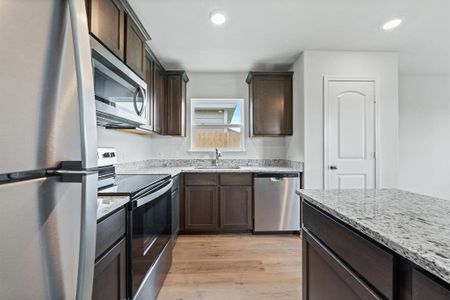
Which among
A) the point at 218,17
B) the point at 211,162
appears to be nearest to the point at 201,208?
the point at 211,162

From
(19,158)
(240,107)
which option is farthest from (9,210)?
(240,107)

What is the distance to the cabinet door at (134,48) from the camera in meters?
1.76

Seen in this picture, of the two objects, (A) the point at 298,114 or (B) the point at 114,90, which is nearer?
(B) the point at 114,90

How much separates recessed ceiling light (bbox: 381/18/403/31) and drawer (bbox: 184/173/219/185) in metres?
2.60

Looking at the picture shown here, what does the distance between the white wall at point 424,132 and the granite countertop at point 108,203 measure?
452 centimetres

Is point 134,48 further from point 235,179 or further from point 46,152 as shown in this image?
point 235,179

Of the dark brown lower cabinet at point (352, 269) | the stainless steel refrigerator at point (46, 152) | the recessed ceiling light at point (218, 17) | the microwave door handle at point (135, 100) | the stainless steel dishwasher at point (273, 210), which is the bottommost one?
the stainless steel dishwasher at point (273, 210)

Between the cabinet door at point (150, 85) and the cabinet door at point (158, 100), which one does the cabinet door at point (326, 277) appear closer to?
the cabinet door at point (150, 85)

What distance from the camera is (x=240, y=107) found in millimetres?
3736

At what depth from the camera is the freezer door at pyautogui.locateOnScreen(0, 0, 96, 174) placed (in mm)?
389

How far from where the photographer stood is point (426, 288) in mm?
538

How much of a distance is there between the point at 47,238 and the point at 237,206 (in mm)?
2710

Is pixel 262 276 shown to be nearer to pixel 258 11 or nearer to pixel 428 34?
pixel 258 11

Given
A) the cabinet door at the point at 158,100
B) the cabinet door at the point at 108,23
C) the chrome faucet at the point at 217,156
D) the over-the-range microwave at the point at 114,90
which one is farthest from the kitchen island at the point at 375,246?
the chrome faucet at the point at 217,156
